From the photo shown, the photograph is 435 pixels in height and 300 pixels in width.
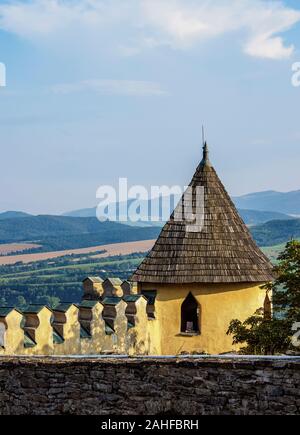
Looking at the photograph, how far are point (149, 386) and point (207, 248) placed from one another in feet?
34.0

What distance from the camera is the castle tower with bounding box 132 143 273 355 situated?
20266 millimetres

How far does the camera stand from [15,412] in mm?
11133

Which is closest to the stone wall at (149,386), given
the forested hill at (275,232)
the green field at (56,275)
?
the green field at (56,275)

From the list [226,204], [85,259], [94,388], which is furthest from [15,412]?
[85,259]

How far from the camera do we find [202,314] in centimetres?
2027

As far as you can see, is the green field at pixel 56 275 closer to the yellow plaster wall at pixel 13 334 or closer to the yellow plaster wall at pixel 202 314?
the yellow plaster wall at pixel 202 314

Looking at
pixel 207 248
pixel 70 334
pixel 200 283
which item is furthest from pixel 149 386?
pixel 207 248

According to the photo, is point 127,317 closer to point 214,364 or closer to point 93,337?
point 93,337

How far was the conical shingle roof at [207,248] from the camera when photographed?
20.3 metres

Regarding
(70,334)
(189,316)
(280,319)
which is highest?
(189,316)

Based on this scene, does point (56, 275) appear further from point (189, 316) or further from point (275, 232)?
point (189, 316)

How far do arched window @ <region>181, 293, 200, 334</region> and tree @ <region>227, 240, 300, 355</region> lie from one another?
2107 mm

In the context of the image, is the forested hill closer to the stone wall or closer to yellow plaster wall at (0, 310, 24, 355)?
yellow plaster wall at (0, 310, 24, 355)

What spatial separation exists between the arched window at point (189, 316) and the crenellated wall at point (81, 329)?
867 mm
